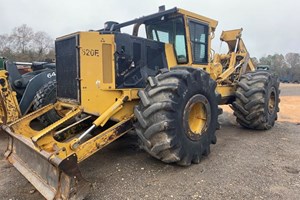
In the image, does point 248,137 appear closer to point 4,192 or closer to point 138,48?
point 138,48

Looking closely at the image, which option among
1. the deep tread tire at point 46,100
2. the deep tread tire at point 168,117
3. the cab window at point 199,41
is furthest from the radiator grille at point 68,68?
the cab window at point 199,41

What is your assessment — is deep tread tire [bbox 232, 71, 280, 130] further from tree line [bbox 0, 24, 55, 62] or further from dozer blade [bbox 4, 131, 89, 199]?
tree line [bbox 0, 24, 55, 62]

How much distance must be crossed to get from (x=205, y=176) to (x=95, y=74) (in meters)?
2.36

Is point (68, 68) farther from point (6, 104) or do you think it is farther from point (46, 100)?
point (6, 104)

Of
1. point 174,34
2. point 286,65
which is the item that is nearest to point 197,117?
point 174,34

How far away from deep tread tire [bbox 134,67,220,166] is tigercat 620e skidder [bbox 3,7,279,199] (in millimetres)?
14

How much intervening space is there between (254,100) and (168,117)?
3320 mm

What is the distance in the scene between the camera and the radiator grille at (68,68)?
447 cm

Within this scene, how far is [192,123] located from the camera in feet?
15.3

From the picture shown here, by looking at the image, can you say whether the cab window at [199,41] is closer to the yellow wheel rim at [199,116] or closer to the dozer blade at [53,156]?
the yellow wheel rim at [199,116]

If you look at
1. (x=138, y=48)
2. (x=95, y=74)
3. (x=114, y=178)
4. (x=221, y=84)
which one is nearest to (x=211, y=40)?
(x=221, y=84)

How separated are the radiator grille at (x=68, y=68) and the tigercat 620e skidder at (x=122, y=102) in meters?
0.02

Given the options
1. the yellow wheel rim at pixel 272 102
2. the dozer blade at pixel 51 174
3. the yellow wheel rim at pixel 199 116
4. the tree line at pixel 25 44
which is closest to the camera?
the dozer blade at pixel 51 174

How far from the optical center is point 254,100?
632 cm
